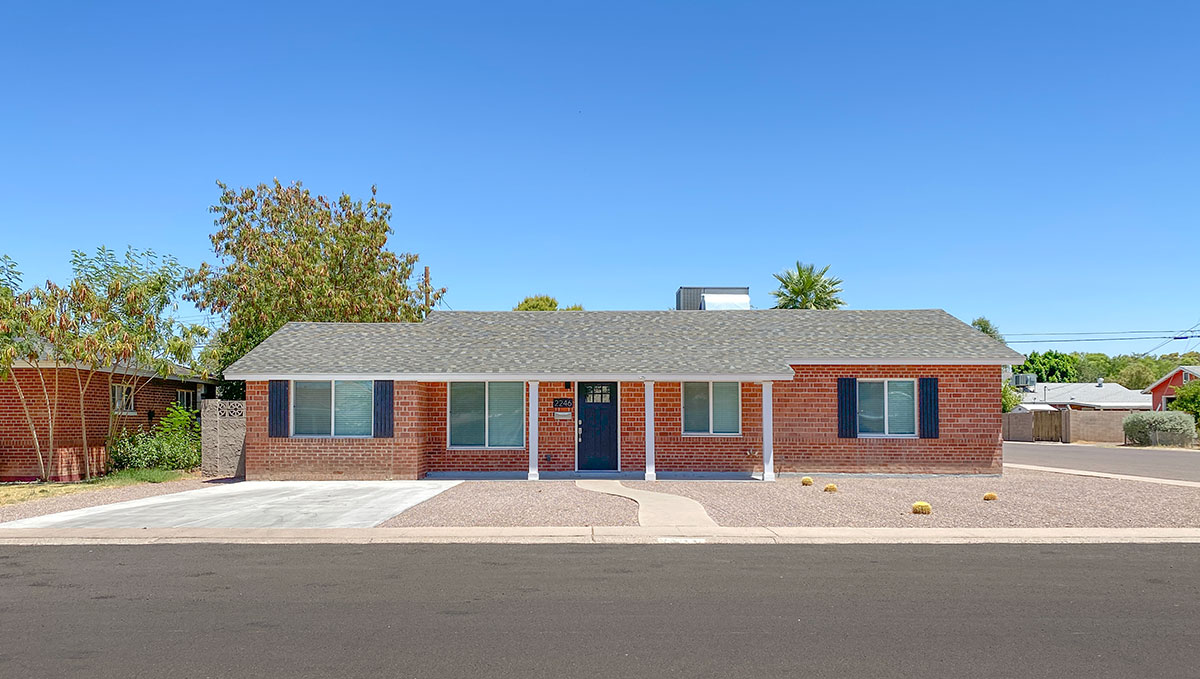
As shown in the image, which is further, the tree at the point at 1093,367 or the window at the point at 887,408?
the tree at the point at 1093,367

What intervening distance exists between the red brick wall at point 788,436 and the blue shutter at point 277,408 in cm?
310

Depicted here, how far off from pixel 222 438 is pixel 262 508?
8.03m

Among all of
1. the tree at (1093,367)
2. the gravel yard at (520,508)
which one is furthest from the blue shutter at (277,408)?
the tree at (1093,367)

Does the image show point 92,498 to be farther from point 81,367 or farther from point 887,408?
point 887,408

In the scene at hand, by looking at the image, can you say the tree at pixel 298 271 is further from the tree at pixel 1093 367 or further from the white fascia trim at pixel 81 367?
the tree at pixel 1093 367

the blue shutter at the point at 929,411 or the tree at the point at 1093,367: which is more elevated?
the tree at the point at 1093,367

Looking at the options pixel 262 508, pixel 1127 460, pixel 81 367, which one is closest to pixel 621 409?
pixel 262 508

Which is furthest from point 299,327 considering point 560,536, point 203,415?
point 560,536

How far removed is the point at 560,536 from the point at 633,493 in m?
4.90

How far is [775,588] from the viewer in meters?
8.85

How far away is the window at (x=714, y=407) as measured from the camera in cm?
2166

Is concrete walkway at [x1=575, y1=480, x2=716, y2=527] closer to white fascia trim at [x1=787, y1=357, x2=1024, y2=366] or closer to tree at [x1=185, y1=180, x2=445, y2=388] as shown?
white fascia trim at [x1=787, y1=357, x2=1024, y2=366]

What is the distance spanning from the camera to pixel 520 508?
49.1ft

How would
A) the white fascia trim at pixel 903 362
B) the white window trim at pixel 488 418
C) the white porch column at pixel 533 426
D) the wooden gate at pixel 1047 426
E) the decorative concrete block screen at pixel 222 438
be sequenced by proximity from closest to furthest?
1. the white porch column at pixel 533 426
2. the white fascia trim at pixel 903 362
3. the white window trim at pixel 488 418
4. the decorative concrete block screen at pixel 222 438
5. the wooden gate at pixel 1047 426
